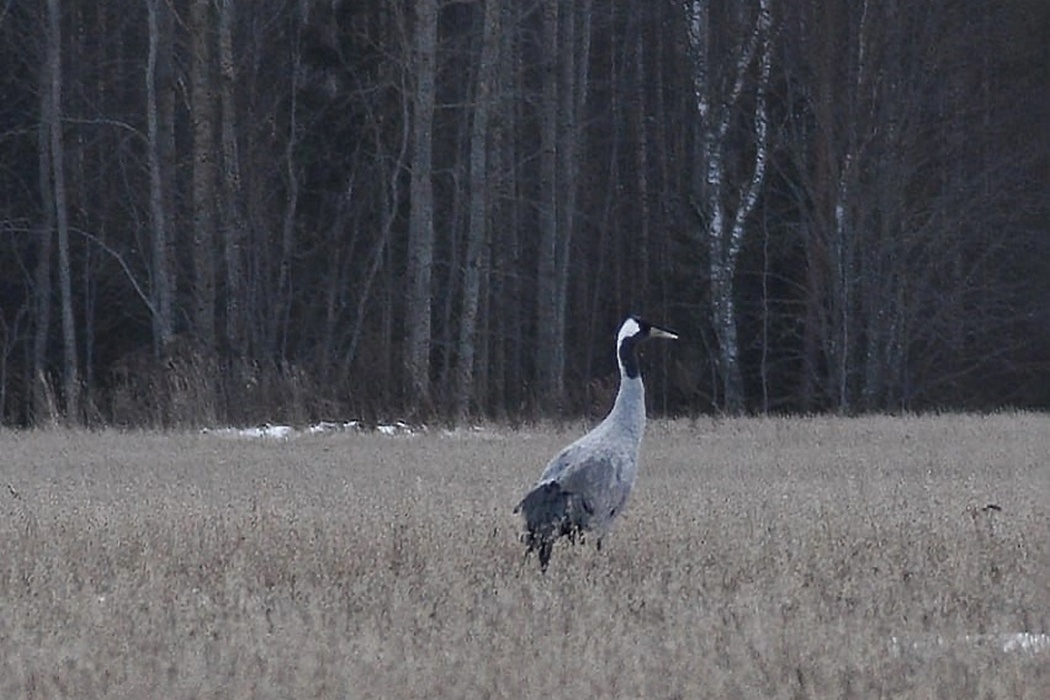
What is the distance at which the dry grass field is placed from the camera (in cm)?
777

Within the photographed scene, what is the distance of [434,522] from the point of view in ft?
39.0

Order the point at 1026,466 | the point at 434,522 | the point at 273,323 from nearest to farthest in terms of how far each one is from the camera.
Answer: the point at 434,522
the point at 1026,466
the point at 273,323

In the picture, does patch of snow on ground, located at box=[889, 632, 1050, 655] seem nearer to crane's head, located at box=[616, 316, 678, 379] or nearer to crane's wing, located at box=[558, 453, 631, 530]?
crane's wing, located at box=[558, 453, 631, 530]

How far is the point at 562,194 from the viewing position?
34344mm

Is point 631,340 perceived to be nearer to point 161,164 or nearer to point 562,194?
point 161,164

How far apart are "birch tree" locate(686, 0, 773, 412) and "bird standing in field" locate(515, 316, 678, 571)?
832 inches

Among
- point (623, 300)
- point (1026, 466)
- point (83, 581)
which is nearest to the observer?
point (83, 581)

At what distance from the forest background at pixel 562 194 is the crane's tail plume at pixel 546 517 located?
17278 millimetres

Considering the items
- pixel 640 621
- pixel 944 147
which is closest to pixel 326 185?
pixel 944 147

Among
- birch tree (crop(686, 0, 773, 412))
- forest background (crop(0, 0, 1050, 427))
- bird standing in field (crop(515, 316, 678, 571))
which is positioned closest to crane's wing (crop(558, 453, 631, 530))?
Answer: bird standing in field (crop(515, 316, 678, 571))

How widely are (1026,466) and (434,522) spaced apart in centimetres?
670

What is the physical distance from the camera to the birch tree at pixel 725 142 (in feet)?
107

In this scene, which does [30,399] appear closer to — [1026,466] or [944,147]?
[944,147]

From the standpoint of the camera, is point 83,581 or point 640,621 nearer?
point 640,621
